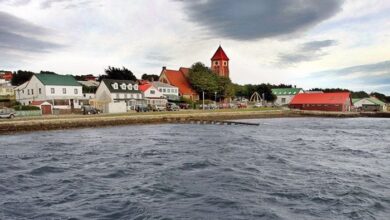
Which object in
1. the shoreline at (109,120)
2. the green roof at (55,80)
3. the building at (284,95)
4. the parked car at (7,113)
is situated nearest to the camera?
the shoreline at (109,120)

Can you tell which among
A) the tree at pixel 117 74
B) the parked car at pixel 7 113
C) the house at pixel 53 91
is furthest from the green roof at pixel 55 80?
the tree at pixel 117 74

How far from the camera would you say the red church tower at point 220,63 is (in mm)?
102938

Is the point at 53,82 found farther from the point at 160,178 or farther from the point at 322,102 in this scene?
the point at 322,102

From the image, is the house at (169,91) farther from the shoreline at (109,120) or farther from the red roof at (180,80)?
the shoreline at (109,120)

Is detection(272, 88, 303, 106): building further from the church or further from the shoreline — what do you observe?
the shoreline

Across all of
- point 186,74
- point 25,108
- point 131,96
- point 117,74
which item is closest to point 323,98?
point 186,74

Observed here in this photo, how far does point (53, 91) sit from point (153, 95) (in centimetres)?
2223

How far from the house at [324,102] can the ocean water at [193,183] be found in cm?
6273

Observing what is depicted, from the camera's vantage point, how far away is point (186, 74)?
95.9 m

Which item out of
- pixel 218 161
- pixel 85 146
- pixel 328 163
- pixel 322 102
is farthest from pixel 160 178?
Result: pixel 322 102

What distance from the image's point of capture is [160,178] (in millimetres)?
15367

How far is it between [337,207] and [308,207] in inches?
42.2

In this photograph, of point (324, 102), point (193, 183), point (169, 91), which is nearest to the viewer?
point (193, 183)

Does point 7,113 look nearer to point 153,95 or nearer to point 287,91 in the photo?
point 153,95
